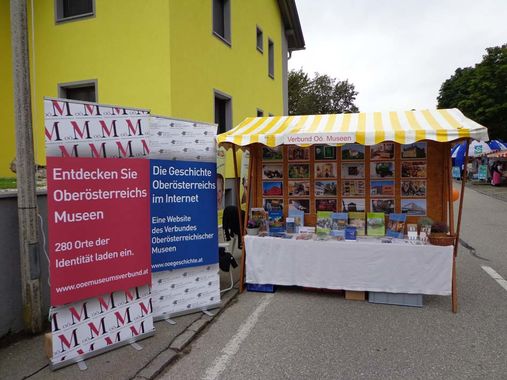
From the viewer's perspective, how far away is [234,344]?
389cm

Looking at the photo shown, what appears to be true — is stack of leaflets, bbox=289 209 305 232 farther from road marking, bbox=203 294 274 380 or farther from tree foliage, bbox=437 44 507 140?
tree foliage, bbox=437 44 507 140

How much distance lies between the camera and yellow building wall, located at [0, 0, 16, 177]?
31.7ft

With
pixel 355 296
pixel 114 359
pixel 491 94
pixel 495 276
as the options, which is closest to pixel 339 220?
pixel 355 296

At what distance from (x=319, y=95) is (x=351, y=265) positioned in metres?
40.0

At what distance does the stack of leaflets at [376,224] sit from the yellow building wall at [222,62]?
15.6 ft

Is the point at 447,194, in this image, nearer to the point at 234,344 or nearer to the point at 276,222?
the point at 276,222

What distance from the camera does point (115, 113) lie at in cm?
384

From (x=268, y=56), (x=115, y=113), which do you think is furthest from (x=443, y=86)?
(x=115, y=113)

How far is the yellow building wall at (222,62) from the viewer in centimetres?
859

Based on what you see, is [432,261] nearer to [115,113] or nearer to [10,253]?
[115,113]

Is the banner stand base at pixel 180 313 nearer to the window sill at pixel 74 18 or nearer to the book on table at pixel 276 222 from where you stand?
the book on table at pixel 276 222

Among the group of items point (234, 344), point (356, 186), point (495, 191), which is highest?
point (356, 186)

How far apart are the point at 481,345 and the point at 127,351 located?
3.39 m

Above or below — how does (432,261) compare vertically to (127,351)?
above
